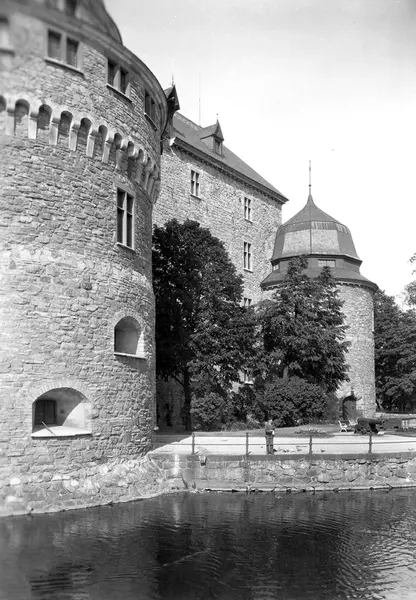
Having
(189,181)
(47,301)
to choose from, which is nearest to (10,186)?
(47,301)

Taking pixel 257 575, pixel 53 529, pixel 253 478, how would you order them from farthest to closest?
pixel 253 478
pixel 53 529
pixel 257 575

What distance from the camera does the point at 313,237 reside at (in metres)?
44.0

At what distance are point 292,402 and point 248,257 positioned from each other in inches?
543

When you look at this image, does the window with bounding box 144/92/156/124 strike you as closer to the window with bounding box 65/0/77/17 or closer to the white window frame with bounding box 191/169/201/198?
the window with bounding box 65/0/77/17

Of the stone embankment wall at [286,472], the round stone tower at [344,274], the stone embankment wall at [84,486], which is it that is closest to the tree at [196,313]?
the stone embankment wall at [286,472]

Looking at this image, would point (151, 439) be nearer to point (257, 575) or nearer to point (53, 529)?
point (53, 529)

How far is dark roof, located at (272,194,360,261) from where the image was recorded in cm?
4331

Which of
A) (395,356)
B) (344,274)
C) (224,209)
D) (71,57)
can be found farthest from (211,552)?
(395,356)

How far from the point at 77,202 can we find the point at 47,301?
2650 millimetres

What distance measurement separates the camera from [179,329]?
26547 mm

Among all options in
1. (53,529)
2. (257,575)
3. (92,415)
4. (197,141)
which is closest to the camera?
(257,575)

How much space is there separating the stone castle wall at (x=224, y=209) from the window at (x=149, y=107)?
14.6 m

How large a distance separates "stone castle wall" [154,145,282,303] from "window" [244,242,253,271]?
13.2 inches

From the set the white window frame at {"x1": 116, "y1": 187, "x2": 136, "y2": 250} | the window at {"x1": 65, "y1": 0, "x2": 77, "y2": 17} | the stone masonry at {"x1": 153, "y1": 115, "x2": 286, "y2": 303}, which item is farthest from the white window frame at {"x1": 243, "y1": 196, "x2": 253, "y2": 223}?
the window at {"x1": 65, "y1": 0, "x2": 77, "y2": 17}
